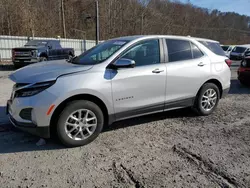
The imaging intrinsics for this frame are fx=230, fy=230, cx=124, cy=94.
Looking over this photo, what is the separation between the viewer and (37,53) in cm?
1340

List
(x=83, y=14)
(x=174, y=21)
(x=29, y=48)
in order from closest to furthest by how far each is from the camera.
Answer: (x=29, y=48) < (x=83, y=14) < (x=174, y=21)

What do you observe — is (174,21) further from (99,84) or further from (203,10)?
(99,84)

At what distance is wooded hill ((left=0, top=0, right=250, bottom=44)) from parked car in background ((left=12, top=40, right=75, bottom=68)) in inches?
310

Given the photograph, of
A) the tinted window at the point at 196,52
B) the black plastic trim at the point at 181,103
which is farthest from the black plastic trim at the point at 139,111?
the tinted window at the point at 196,52

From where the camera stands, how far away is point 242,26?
70.8 metres

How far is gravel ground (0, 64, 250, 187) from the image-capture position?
9.17 ft

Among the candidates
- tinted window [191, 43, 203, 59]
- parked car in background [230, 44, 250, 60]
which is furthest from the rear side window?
parked car in background [230, 44, 250, 60]

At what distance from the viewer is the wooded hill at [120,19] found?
22125 millimetres

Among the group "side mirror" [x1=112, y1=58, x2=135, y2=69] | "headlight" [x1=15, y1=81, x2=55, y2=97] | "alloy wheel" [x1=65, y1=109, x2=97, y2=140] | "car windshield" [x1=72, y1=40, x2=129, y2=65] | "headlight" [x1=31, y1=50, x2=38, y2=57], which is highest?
"car windshield" [x1=72, y1=40, x2=129, y2=65]

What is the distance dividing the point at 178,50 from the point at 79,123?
7.94ft

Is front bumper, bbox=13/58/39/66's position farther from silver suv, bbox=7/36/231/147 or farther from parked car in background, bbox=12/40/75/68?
silver suv, bbox=7/36/231/147

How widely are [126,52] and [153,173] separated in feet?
6.64

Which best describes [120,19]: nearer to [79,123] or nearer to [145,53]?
[145,53]

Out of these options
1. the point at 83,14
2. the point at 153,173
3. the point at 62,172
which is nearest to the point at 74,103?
the point at 62,172
